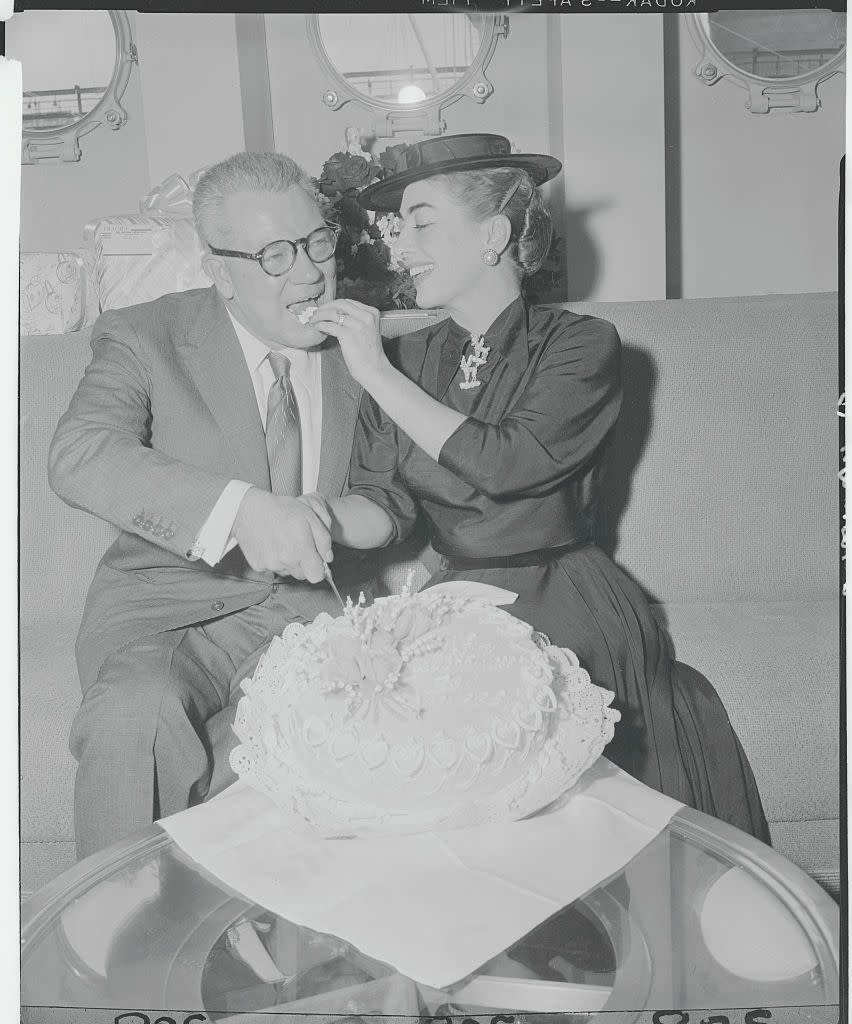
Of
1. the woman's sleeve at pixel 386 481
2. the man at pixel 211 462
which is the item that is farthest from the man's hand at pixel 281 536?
the woman's sleeve at pixel 386 481

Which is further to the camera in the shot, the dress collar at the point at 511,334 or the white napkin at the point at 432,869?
the dress collar at the point at 511,334

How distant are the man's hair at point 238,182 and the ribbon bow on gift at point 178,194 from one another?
0.9 inches

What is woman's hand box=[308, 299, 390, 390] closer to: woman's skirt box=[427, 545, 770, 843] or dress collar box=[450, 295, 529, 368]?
dress collar box=[450, 295, 529, 368]

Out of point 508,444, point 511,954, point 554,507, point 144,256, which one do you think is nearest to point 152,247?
point 144,256

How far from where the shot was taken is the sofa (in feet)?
6.84

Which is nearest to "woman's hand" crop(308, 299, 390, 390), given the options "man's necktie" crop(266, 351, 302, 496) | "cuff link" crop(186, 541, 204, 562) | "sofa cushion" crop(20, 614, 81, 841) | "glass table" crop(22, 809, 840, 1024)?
"man's necktie" crop(266, 351, 302, 496)

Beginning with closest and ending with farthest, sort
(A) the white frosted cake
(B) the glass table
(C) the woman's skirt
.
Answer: (B) the glass table
(A) the white frosted cake
(C) the woman's skirt

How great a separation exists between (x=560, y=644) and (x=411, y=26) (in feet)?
4.08

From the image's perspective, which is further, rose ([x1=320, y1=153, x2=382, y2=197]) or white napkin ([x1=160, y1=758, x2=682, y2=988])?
rose ([x1=320, y1=153, x2=382, y2=197])

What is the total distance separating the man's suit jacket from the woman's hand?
39 mm

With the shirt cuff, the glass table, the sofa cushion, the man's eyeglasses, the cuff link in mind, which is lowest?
the glass table

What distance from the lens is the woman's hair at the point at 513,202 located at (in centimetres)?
205

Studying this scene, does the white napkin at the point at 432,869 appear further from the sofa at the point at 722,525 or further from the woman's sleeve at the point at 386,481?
the woman's sleeve at the point at 386,481

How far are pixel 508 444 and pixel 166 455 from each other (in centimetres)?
65
